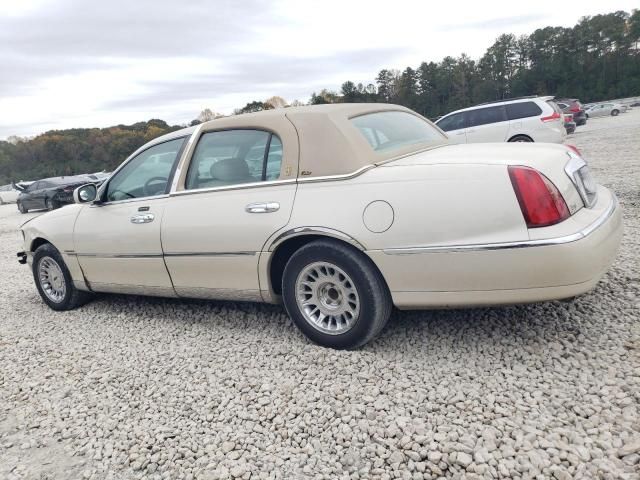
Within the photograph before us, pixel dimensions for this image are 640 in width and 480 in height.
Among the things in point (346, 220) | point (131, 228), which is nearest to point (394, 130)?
point (346, 220)

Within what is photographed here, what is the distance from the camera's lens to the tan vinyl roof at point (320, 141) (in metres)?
3.01

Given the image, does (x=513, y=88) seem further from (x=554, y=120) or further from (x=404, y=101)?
(x=554, y=120)

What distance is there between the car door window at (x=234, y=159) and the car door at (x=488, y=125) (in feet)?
31.7

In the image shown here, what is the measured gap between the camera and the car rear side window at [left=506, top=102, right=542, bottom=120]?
11.4 m

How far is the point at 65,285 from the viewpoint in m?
4.67

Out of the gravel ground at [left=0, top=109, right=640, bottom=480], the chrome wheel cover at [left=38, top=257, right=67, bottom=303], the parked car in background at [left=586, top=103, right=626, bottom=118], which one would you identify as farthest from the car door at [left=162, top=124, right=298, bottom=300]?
the parked car in background at [left=586, top=103, right=626, bottom=118]

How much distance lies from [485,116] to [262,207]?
1045 cm

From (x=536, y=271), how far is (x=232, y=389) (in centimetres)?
185

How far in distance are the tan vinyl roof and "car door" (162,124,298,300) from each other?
0.13 ft

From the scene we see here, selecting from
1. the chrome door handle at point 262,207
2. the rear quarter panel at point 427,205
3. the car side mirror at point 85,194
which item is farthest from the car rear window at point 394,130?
the car side mirror at point 85,194

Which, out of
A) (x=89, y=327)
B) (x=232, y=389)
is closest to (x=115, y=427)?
(x=232, y=389)

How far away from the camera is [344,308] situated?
3053mm

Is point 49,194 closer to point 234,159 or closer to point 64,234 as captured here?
point 64,234

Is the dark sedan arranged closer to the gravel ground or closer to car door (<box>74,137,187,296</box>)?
car door (<box>74,137,187,296</box>)
